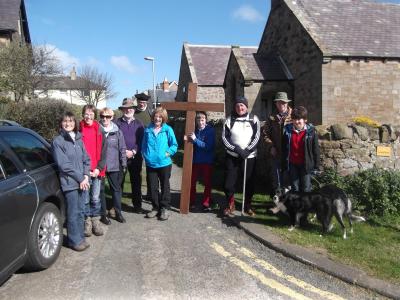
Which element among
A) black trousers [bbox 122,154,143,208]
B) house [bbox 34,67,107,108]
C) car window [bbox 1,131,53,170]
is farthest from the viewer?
house [bbox 34,67,107,108]

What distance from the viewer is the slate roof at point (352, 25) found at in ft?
58.5

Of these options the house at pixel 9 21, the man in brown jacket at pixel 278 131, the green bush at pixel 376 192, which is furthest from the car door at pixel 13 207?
the house at pixel 9 21

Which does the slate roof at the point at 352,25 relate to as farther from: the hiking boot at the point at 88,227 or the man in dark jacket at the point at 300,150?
the hiking boot at the point at 88,227

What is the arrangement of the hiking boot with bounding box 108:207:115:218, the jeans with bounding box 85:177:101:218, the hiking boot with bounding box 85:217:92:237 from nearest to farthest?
the hiking boot with bounding box 85:217:92:237 → the jeans with bounding box 85:177:101:218 → the hiking boot with bounding box 108:207:115:218

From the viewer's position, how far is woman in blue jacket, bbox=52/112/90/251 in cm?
492

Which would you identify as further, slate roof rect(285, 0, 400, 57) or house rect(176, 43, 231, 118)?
house rect(176, 43, 231, 118)

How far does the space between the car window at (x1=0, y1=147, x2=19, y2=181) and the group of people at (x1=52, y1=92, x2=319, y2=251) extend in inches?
39.5

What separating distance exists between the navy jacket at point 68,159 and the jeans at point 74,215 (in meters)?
0.12

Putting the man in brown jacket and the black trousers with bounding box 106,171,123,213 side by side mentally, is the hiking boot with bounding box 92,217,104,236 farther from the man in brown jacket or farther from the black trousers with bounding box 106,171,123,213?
the man in brown jacket

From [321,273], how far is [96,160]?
3369 millimetres

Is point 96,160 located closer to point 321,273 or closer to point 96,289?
point 96,289

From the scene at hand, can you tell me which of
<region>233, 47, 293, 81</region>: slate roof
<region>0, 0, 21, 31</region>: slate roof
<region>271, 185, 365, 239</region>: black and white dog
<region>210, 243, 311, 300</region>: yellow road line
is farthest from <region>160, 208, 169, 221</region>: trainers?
<region>0, 0, 21, 31</region>: slate roof

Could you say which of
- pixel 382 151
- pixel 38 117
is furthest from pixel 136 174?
pixel 38 117

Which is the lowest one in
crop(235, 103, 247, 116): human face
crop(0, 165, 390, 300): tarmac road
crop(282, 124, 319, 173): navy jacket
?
crop(0, 165, 390, 300): tarmac road
